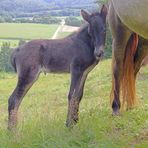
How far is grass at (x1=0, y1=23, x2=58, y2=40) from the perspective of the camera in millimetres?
38375

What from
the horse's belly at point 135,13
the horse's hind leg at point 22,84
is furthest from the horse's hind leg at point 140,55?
the horse's belly at point 135,13

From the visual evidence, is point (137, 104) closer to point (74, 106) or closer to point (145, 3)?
point (74, 106)

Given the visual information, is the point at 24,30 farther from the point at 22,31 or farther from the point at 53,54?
the point at 53,54

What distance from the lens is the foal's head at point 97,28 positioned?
4.95 meters

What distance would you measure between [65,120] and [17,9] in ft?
177

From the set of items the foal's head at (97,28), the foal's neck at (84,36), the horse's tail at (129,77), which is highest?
the foal's head at (97,28)

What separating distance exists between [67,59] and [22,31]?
3906 centimetres


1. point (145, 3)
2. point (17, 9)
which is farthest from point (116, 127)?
point (17, 9)

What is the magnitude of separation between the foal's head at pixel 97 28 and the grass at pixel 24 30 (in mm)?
30637

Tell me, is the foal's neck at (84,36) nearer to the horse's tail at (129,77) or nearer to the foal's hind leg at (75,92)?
the foal's hind leg at (75,92)

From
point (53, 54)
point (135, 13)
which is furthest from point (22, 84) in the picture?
point (135, 13)

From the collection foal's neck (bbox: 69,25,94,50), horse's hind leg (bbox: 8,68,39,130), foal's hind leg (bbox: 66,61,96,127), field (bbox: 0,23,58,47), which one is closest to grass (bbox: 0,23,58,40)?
field (bbox: 0,23,58,47)

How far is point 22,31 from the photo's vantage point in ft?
144

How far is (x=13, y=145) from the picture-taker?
13.0 feet
